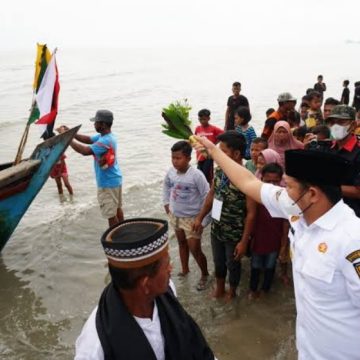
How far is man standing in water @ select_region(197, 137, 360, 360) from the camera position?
1.76 meters

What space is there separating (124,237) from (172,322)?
44cm

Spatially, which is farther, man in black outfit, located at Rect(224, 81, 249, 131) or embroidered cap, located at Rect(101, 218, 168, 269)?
man in black outfit, located at Rect(224, 81, 249, 131)

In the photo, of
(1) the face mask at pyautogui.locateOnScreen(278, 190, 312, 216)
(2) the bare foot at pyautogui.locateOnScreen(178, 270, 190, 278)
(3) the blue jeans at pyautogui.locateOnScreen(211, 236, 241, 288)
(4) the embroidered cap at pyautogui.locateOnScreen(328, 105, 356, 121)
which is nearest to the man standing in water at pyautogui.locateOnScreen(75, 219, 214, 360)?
(1) the face mask at pyautogui.locateOnScreen(278, 190, 312, 216)

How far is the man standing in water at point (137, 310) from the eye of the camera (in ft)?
4.99

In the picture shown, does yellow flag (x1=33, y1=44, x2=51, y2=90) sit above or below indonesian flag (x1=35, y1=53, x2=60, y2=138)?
above

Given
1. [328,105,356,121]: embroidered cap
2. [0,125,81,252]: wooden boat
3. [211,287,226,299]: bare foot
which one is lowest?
[211,287,226,299]: bare foot

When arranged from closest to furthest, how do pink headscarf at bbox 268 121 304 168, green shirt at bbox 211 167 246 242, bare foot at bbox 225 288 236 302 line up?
1. green shirt at bbox 211 167 246 242
2. bare foot at bbox 225 288 236 302
3. pink headscarf at bbox 268 121 304 168

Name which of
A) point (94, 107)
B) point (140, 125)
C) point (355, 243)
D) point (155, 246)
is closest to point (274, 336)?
point (355, 243)

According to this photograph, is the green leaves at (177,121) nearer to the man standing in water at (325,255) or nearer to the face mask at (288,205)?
the face mask at (288,205)

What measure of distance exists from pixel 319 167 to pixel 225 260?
240 centimetres

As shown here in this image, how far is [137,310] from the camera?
165 centimetres

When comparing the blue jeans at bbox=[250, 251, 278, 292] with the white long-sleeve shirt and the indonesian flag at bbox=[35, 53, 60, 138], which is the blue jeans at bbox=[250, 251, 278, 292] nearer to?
the white long-sleeve shirt

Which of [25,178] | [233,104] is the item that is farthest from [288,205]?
[233,104]

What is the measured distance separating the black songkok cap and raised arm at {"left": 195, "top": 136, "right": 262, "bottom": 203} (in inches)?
20.4
